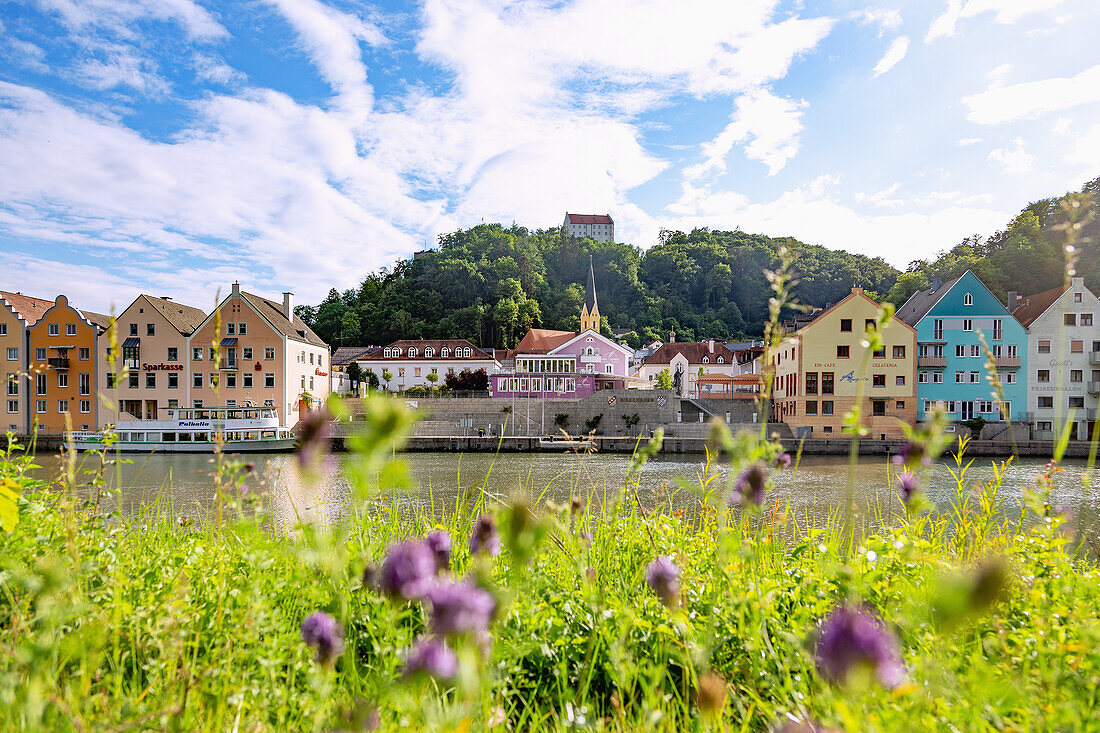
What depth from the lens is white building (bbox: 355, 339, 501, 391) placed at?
60812mm

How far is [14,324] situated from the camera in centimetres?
4212

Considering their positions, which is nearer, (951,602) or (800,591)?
(951,602)

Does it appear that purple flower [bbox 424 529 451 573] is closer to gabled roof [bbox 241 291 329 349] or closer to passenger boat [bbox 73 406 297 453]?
passenger boat [bbox 73 406 297 453]

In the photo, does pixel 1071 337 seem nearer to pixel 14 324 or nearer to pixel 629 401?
pixel 629 401

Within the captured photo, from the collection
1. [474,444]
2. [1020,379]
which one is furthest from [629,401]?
[1020,379]

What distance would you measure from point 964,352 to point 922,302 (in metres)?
5.86

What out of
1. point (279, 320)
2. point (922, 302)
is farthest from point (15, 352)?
point (922, 302)

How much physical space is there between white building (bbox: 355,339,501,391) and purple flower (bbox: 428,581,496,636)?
59.5m

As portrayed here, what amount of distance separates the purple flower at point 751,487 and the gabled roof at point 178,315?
4842 cm

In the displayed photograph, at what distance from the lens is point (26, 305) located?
4575 centimetres

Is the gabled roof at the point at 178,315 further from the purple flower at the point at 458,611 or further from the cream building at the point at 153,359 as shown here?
the purple flower at the point at 458,611

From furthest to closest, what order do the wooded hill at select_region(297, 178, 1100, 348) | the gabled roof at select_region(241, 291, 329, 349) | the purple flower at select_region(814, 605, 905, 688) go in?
the wooded hill at select_region(297, 178, 1100, 348) < the gabled roof at select_region(241, 291, 329, 349) < the purple flower at select_region(814, 605, 905, 688)

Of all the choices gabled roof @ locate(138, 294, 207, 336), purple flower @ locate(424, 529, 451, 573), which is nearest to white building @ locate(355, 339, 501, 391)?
gabled roof @ locate(138, 294, 207, 336)

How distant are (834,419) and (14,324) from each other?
5537cm
